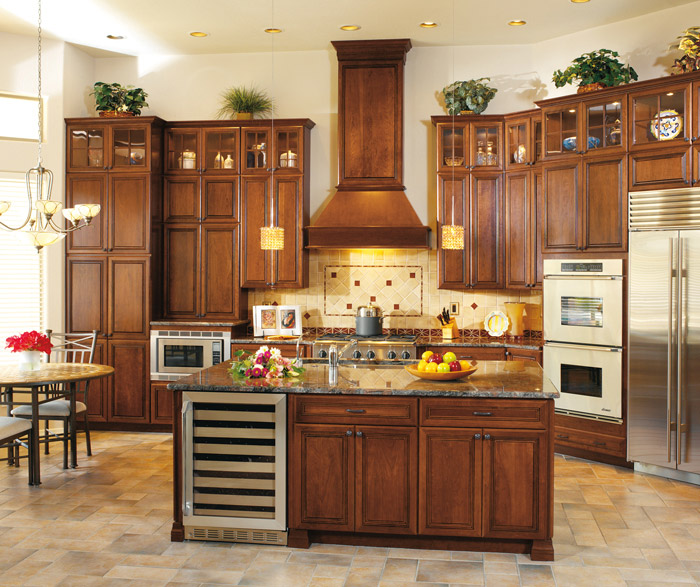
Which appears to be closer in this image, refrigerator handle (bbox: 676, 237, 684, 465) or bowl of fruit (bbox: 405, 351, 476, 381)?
bowl of fruit (bbox: 405, 351, 476, 381)

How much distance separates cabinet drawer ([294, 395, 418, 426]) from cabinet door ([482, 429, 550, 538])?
0.45 metres

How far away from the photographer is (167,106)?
24.3 ft

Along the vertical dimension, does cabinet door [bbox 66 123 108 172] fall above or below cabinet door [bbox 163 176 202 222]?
above

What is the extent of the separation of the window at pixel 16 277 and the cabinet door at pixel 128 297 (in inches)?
26.9

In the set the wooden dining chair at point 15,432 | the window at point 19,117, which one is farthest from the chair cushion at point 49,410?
the window at point 19,117

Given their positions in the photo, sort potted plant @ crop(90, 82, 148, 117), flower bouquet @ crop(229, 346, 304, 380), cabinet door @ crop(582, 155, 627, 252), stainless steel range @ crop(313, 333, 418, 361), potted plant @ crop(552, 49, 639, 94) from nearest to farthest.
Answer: flower bouquet @ crop(229, 346, 304, 380), cabinet door @ crop(582, 155, 627, 252), potted plant @ crop(552, 49, 639, 94), stainless steel range @ crop(313, 333, 418, 361), potted plant @ crop(90, 82, 148, 117)

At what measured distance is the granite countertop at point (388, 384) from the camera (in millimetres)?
3807

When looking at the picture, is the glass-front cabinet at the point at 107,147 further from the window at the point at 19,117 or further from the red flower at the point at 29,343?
the red flower at the point at 29,343

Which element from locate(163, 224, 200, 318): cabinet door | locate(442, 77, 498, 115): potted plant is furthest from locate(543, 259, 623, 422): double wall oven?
locate(163, 224, 200, 318): cabinet door

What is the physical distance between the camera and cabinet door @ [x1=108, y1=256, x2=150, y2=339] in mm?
6824

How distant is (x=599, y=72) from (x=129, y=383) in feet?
16.7

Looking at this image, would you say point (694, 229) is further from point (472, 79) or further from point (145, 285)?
point (145, 285)

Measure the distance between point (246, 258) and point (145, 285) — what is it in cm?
100

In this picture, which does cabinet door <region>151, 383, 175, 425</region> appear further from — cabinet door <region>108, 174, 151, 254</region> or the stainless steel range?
the stainless steel range
